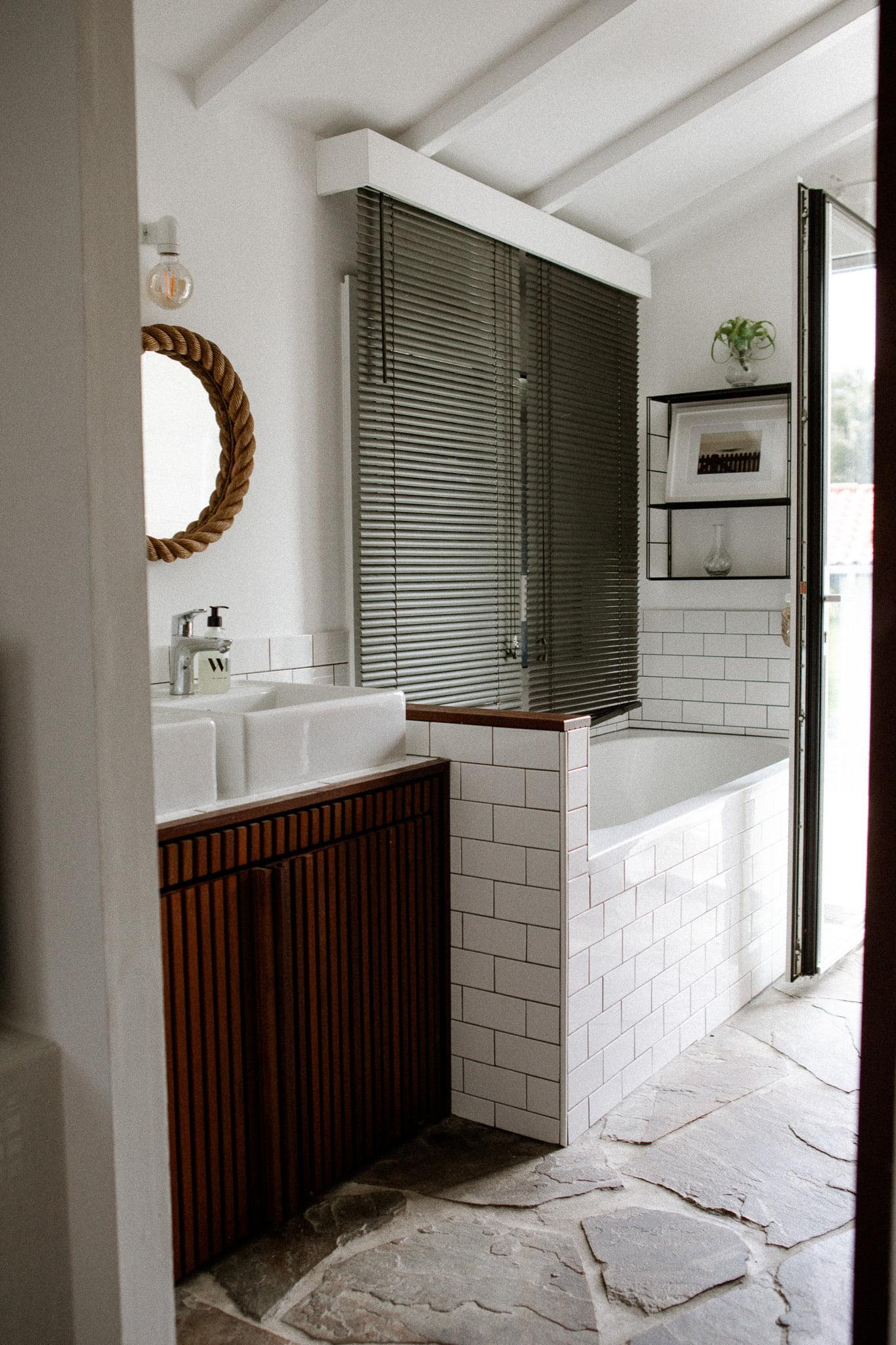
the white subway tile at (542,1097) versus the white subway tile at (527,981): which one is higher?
the white subway tile at (527,981)

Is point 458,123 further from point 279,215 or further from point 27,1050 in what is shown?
point 27,1050

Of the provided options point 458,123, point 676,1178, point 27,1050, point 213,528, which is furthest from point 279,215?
point 676,1178

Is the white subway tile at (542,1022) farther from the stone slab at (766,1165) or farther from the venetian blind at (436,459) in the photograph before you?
the venetian blind at (436,459)

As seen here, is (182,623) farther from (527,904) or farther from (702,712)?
(702,712)

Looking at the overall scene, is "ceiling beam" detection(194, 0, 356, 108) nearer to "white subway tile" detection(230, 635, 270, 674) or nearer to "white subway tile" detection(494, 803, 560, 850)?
"white subway tile" detection(230, 635, 270, 674)

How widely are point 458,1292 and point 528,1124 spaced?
57cm

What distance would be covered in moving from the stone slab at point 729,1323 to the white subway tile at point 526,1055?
1.98ft

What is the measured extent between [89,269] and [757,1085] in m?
2.38

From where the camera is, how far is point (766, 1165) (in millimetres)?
2393

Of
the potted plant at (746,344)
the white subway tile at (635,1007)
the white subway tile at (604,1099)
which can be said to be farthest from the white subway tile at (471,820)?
the potted plant at (746,344)

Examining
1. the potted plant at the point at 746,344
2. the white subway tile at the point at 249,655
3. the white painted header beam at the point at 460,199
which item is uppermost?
the white painted header beam at the point at 460,199

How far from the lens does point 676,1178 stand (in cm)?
233

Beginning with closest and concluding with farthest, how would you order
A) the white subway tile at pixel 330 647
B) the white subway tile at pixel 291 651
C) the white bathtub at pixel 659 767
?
the white subway tile at pixel 291 651
the white subway tile at pixel 330 647
the white bathtub at pixel 659 767

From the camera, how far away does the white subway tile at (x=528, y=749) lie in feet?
7.91
